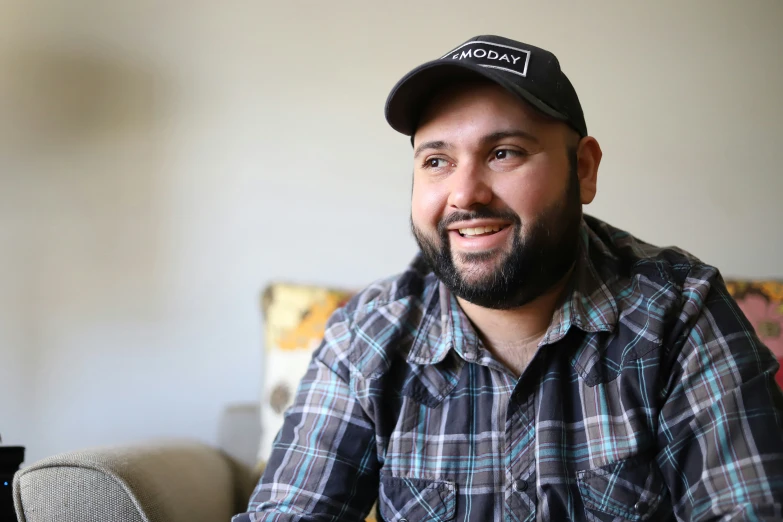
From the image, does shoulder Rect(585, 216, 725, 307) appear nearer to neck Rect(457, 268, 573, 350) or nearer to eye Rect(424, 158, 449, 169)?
neck Rect(457, 268, 573, 350)

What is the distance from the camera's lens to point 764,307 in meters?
1.40

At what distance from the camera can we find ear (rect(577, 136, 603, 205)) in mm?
1025

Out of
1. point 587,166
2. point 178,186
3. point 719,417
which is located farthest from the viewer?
point 178,186

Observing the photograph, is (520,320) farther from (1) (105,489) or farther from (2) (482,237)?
(1) (105,489)

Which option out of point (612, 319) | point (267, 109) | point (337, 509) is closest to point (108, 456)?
point (337, 509)

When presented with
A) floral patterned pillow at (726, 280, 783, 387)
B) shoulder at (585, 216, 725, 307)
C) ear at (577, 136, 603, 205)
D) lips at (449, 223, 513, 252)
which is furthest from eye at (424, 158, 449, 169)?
floral patterned pillow at (726, 280, 783, 387)

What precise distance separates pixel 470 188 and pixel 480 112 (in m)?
0.12

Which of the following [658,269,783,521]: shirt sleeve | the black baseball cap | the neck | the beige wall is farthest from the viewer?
the beige wall

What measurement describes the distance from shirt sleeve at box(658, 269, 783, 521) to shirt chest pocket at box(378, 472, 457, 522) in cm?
31

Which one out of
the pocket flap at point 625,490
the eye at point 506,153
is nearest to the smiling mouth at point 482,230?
the eye at point 506,153

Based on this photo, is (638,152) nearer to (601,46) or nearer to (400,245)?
(601,46)

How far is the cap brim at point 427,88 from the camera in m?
0.89

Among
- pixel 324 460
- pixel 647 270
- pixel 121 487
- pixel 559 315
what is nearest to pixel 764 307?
pixel 647 270

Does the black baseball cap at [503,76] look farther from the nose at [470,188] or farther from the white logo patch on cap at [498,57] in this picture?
the nose at [470,188]
